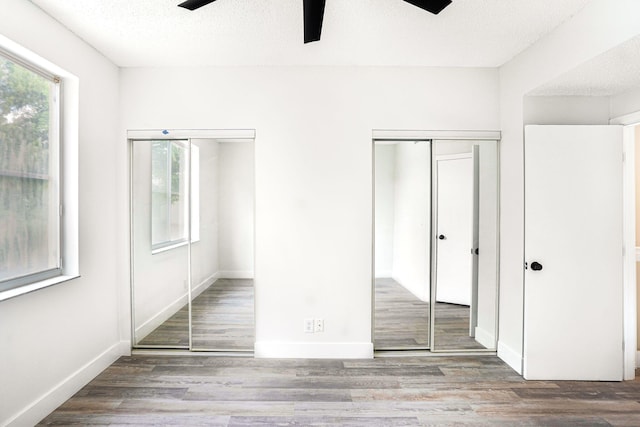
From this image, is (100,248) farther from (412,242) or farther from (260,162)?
(412,242)

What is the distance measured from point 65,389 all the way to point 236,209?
1.78 meters

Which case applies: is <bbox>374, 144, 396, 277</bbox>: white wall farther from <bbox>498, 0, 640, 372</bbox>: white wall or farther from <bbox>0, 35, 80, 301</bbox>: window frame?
<bbox>0, 35, 80, 301</bbox>: window frame

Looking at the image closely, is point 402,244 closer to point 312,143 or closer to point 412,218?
point 412,218

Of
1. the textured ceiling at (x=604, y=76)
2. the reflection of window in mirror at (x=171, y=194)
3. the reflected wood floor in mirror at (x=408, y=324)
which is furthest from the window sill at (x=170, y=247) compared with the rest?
the textured ceiling at (x=604, y=76)

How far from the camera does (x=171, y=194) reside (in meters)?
3.20

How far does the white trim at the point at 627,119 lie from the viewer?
8.40 feet

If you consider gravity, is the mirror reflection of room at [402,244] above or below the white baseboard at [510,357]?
above

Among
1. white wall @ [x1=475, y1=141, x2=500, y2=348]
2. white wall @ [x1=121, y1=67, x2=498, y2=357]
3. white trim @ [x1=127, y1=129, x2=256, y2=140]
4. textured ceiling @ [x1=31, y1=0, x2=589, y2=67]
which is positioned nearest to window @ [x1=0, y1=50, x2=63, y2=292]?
textured ceiling @ [x1=31, y1=0, x2=589, y2=67]

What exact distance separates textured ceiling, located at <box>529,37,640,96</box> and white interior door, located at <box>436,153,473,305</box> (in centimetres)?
83

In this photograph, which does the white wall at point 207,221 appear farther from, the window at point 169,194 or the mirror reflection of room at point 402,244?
the mirror reflection of room at point 402,244

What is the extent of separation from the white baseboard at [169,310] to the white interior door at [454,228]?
215 cm

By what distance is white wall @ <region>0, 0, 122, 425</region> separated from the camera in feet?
6.57

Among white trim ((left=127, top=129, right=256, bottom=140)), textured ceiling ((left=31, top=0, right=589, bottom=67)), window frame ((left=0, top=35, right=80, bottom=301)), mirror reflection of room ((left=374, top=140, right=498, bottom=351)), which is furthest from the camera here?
mirror reflection of room ((left=374, top=140, right=498, bottom=351))

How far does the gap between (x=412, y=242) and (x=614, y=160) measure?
1654mm
